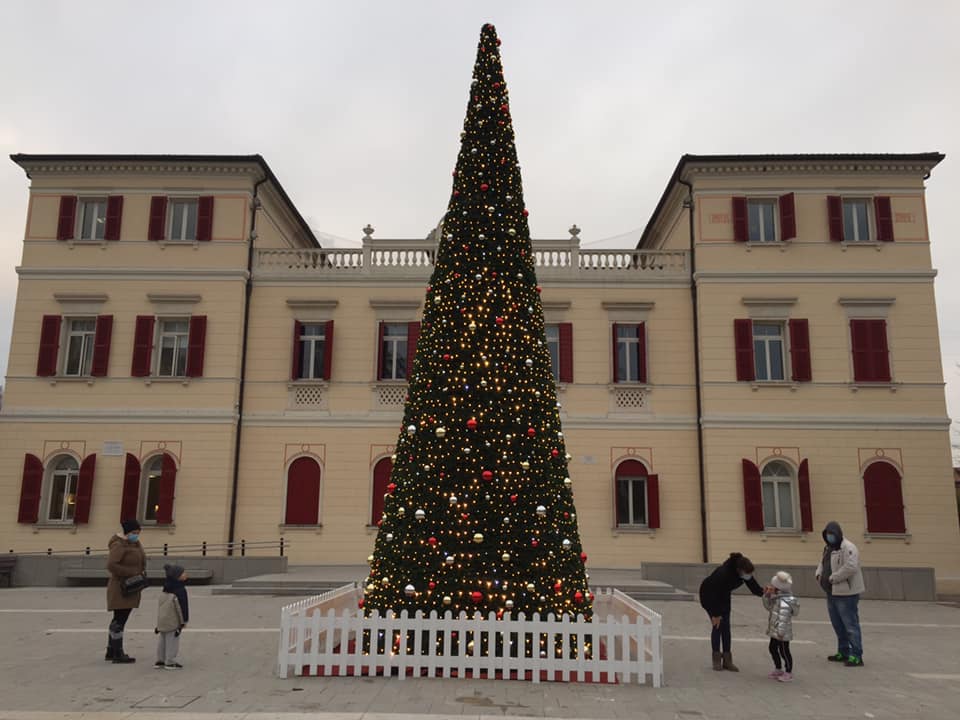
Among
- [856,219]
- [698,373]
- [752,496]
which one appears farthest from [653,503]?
[856,219]

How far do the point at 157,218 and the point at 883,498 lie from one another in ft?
73.7

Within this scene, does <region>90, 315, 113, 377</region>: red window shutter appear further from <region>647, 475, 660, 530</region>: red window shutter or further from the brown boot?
the brown boot

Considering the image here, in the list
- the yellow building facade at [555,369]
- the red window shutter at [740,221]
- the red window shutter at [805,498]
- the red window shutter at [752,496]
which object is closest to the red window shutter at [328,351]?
the yellow building facade at [555,369]

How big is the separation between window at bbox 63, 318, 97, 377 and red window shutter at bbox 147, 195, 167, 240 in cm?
315

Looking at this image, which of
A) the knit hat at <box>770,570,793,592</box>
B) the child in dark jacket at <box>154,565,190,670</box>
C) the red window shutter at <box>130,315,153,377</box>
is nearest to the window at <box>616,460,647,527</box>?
the knit hat at <box>770,570,793,592</box>

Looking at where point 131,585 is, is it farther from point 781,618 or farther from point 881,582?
point 881,582

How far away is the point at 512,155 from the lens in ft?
31.5

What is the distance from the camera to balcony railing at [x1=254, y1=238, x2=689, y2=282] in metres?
21.9

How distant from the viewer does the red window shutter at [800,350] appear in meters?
20.4

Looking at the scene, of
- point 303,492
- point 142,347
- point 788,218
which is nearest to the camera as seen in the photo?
point 303,492

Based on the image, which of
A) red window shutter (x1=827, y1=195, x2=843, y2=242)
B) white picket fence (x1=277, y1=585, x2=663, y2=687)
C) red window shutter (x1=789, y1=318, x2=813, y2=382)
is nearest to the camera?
white picket fence (x1=277, y1=585, x2=663, y2=687)

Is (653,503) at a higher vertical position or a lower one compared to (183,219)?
lower

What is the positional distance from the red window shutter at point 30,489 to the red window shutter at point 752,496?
19.7 meters

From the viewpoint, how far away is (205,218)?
21922 mm
